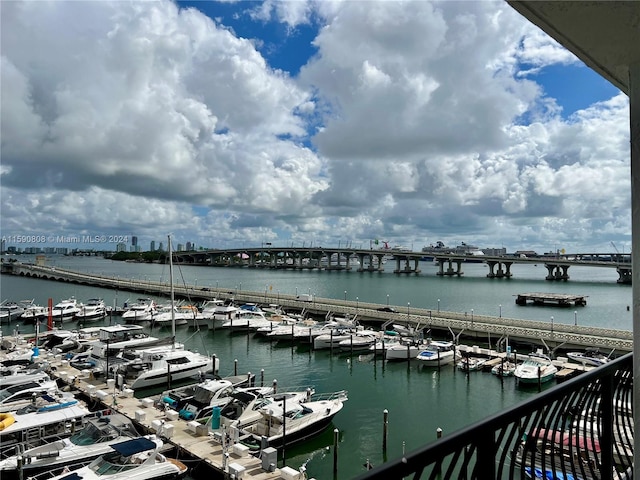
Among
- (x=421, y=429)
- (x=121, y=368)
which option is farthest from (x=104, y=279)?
(x=421, y=429)

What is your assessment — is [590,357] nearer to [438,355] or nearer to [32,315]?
[438,355]

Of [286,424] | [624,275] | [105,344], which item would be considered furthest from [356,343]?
[624,275]

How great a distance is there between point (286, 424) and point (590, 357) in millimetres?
19732

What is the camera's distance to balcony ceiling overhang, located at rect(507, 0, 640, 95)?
7.32ft

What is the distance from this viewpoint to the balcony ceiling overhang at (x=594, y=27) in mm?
2232

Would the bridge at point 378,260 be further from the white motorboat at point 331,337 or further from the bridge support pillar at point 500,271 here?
the white motorboat at point 331,337

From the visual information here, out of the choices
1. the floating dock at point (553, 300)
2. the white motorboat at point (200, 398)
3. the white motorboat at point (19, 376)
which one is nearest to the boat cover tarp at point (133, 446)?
the white motorboat at point (200, 398)

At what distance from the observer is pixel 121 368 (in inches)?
912

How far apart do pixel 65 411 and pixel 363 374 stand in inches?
597

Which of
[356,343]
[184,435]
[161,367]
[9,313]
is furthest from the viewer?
[9,313]

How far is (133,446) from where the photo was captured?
12148mm

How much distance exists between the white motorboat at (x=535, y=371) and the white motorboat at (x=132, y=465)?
1766cm

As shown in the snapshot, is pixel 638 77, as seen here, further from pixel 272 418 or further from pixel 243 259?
pixel 243 259

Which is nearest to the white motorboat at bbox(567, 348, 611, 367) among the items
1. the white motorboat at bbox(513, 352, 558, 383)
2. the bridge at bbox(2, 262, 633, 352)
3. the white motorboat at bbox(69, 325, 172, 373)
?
the bridge at bbox(2, 262, 633, 352)
